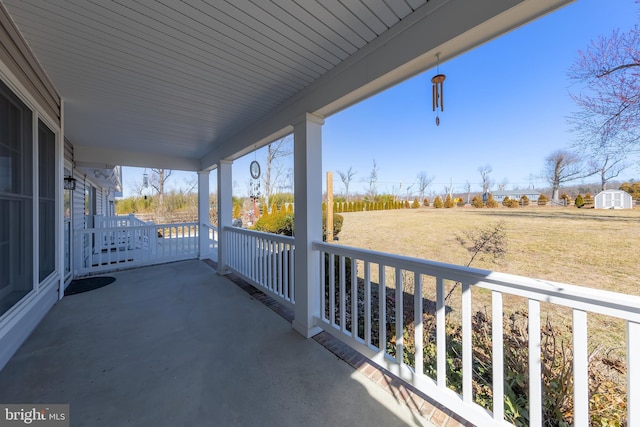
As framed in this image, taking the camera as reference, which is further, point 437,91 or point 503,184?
point 503,184

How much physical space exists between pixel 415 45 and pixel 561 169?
2042mm

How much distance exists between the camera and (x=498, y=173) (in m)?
3.49

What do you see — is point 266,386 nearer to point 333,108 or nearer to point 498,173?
point 333,108

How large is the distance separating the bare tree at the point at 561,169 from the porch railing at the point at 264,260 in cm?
287

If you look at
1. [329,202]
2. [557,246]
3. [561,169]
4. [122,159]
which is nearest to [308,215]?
[329,202]

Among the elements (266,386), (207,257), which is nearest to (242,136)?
(266,386)

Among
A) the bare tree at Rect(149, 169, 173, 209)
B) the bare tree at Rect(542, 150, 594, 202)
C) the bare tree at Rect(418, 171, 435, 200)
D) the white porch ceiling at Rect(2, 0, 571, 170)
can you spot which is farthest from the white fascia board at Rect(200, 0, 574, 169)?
the bare tree at Rect(149, 169, 173, 209)

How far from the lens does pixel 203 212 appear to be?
6.16 m

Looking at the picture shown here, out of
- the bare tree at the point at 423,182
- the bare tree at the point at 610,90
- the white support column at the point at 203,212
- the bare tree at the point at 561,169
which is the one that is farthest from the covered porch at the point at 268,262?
the bare tree at the point at 423,182

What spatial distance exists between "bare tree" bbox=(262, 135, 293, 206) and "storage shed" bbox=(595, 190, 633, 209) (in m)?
10.1

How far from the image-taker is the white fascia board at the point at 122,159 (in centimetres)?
496

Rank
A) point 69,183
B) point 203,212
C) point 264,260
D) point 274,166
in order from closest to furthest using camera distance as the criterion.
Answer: point 264,260 < point 69,183 < point 203,212 < point 274,166

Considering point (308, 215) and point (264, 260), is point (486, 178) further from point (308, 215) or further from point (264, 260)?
point (264, 260)

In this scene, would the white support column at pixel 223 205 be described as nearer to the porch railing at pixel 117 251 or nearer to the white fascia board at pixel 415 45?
the porch railing at pixel 117 251
